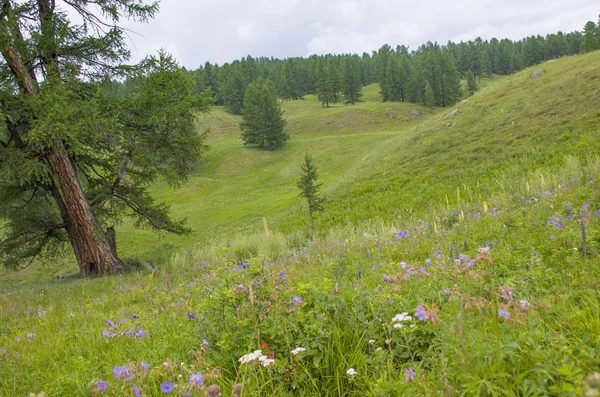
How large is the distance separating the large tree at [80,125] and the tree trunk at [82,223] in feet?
0.09

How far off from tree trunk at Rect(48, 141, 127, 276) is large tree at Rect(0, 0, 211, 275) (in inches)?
1.1

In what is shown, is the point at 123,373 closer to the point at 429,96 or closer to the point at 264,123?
the point at 264,123

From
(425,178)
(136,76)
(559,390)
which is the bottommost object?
(425,178)

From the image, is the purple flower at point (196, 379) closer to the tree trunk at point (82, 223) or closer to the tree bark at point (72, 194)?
the tree bark at point (72, 194)

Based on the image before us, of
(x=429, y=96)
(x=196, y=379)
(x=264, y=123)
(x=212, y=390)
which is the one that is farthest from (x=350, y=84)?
(x=212, y=390)

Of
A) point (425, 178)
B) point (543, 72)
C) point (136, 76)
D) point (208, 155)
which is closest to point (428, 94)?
point (208, 155)

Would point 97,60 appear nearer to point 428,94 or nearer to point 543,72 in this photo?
point 543,72

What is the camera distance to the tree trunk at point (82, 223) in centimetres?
930

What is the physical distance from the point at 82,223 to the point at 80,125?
2.84 meters

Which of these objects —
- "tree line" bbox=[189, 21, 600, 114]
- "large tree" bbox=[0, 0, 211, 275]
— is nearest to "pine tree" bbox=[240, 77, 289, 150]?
"tree line" bbox=[189, 21, 600, 114]

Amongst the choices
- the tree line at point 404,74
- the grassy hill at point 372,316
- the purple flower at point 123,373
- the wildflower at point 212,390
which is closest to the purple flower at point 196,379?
the grassy hill at point 372,316

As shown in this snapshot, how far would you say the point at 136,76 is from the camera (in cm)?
1101

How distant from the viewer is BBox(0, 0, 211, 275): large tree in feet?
27.7

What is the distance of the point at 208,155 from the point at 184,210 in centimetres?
2100
